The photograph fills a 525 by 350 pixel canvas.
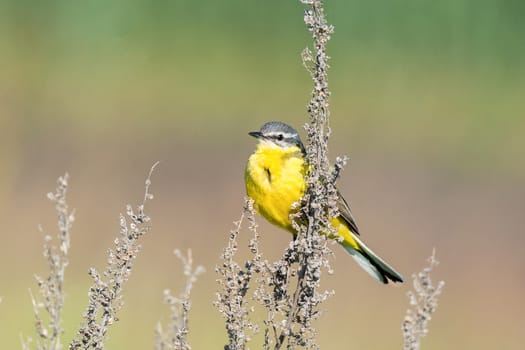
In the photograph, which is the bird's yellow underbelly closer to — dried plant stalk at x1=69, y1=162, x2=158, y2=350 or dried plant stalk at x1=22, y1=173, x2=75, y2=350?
dried plant stalk at x1=69, y1=162, x2=158, y2=350

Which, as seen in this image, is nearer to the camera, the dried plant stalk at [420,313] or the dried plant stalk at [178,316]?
the dried plant stalk at [178,316]

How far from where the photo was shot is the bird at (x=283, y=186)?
431 cm

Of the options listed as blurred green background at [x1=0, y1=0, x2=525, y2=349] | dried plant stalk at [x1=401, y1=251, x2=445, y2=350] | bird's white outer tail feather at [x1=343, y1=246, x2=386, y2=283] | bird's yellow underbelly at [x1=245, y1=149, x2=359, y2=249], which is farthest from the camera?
blurred green background at [x1=0, y1=0, x2=525, y2=349]

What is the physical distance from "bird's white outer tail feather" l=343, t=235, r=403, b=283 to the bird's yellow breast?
45 centimetres

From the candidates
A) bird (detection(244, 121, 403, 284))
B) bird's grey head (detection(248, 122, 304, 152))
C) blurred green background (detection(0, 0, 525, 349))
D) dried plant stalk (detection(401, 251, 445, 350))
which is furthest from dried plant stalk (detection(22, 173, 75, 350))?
blurred green background (detection(0, 0, 525, 349))

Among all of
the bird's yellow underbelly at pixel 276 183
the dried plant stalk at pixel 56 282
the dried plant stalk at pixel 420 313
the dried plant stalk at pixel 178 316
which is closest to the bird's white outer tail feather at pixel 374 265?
the bird's yellow underbelly at pixel 276 183

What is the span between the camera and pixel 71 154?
7113 mm

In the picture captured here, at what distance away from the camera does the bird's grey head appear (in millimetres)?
4629

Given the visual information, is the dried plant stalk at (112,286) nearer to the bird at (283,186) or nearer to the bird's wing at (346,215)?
the bird at (283,186)

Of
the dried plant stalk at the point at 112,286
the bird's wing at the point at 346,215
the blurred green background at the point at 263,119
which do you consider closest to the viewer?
the dried plant stalk at the point at 112,286

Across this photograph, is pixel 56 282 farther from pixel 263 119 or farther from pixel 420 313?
pixel 263 119

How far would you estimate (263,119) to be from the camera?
732cm

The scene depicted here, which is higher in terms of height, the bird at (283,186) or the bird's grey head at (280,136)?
the bird's grey head at (280,136)

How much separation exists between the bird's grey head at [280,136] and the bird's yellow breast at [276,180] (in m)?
0.04
